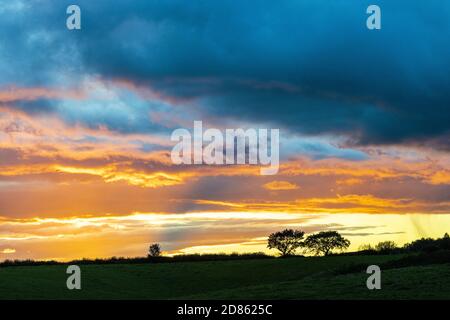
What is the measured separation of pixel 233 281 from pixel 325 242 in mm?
→ 54475

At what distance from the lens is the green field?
49.5 meters

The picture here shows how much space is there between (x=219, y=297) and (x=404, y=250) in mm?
71188

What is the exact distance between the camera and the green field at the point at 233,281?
49.5m

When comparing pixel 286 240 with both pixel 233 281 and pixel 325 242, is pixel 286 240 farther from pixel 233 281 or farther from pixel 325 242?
pixel 233 281

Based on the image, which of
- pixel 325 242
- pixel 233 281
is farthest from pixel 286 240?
pixel 233 281

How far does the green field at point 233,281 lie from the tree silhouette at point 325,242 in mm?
31647

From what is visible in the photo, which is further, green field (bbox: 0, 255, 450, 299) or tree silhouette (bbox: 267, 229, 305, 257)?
tree silhouette (bbox: 267, 229, 305, 257)

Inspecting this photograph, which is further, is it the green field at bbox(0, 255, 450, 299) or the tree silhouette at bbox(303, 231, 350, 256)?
the tree silhouette at bbox(303, 231, 350, 256)

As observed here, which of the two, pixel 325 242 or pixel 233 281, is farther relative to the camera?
pixel 325 242

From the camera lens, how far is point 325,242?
13925 cm

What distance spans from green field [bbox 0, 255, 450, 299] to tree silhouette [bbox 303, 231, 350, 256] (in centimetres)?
3165
